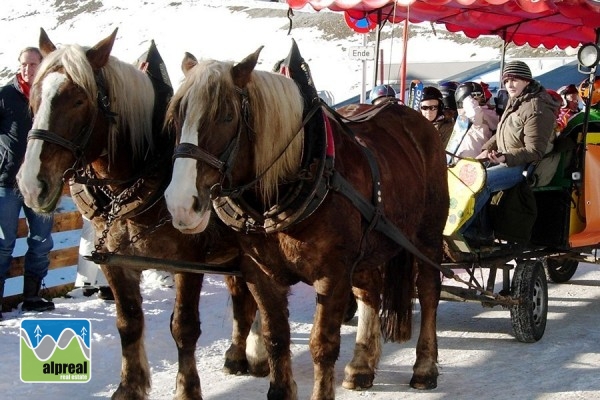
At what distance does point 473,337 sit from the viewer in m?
5.77

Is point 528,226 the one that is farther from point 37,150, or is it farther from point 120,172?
point 37,150

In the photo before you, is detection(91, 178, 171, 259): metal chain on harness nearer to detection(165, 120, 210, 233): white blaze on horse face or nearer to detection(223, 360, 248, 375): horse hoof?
detection(165, 120, 210, 233): white blaze on horse face

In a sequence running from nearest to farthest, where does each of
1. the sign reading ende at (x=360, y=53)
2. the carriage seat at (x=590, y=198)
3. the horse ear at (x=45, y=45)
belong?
the horse ear at (x=45, y=45)
the carriage seat at (x=590, y=198)
the sign reading ende at (x=360, y=53)

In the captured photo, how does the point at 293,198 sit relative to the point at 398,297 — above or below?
above

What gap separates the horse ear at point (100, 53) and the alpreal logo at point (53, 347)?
1291 mm

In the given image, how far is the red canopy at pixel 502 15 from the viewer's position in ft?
20.4

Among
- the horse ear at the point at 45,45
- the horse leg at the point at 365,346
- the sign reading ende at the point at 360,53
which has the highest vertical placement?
the sign reading ende at the point at 360,53

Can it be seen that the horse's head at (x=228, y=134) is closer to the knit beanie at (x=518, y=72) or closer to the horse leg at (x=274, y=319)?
the horse leg at (x=274, y=319)

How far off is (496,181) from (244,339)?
211 centimetres

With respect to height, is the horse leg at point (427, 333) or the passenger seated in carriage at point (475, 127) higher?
the passenger seated in carriage at point (475, 127)

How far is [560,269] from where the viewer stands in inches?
299

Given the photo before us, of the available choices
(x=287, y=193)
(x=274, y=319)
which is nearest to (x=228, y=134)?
(x=287, y=193)

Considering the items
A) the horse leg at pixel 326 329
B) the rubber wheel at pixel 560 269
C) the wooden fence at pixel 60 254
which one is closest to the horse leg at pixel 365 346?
the horse leg at pixel 326 329

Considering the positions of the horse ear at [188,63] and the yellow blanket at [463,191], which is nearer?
the horse ear at [188,63]
